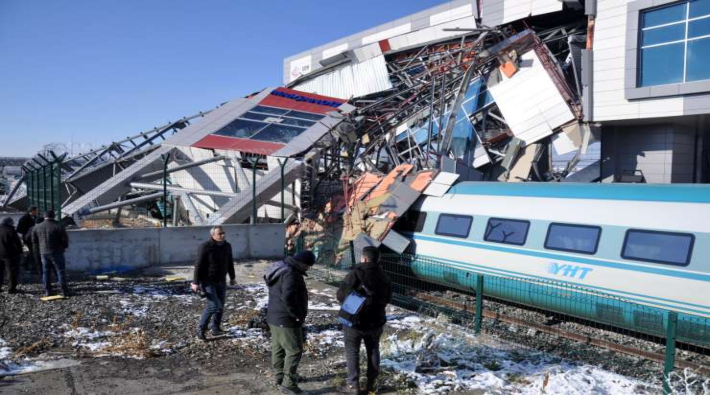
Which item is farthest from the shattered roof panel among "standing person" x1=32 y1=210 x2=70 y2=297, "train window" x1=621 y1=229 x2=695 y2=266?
"train window" x1=621 y1=229 x2=695 y2=266

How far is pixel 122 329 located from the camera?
8258 millimetres

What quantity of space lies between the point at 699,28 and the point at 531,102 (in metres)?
6.15

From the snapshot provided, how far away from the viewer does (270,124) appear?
21.5 meters

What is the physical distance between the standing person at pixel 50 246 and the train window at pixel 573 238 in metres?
9.48

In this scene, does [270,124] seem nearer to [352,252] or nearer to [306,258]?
[352,252]

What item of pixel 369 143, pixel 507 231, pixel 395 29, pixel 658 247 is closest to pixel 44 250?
pixel 507 231

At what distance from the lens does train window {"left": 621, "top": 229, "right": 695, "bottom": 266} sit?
8.02 metres

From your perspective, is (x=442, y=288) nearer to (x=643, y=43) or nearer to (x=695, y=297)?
(x=695, y=297)

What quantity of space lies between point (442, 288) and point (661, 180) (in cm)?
1043

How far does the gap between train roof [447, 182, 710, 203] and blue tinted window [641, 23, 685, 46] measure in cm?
911

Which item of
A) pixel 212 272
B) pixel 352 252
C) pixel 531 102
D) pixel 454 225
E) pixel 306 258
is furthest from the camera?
pixel 531 102

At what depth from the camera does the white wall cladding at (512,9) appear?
2328 centimetres

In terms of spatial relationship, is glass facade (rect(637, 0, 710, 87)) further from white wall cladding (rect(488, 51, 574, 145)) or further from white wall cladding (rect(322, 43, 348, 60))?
white wall cladding (rect(322, 43, 348, 60))

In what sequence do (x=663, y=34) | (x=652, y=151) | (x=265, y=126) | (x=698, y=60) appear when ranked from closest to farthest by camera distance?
(x=698, y=60)
(x=663, y=34)
(x=652, y=151)
(x=265, y=126)
